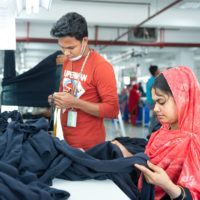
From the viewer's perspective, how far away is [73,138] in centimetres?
159

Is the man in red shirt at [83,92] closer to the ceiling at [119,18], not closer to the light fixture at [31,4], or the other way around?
the light fixture at [31,4]

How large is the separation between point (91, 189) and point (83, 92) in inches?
32.0

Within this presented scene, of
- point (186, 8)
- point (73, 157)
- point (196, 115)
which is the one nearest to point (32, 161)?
point (73, 157)

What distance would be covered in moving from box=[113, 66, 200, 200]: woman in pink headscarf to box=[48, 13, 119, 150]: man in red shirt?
43 centimetres

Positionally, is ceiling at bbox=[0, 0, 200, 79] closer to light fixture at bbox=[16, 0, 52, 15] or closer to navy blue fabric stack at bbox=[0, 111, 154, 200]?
light fixture at bbox=[16, 0, 52, 15]

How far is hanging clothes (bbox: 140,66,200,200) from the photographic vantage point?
0.98 m

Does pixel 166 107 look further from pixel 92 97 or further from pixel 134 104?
pixel 134 104

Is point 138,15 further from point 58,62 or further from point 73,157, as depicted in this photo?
point 73,157

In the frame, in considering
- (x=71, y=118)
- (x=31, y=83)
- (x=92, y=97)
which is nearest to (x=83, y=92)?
(x=92, y=97)

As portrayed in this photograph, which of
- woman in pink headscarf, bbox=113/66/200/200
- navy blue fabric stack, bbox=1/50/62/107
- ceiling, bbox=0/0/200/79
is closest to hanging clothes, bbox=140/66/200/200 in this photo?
woman in pink headscarf, bbox=113/66/200/200

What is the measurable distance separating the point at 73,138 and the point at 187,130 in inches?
29.3

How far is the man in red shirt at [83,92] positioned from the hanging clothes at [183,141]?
49 cm

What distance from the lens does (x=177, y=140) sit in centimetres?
106

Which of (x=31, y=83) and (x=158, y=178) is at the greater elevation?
(x=31, y=83)
